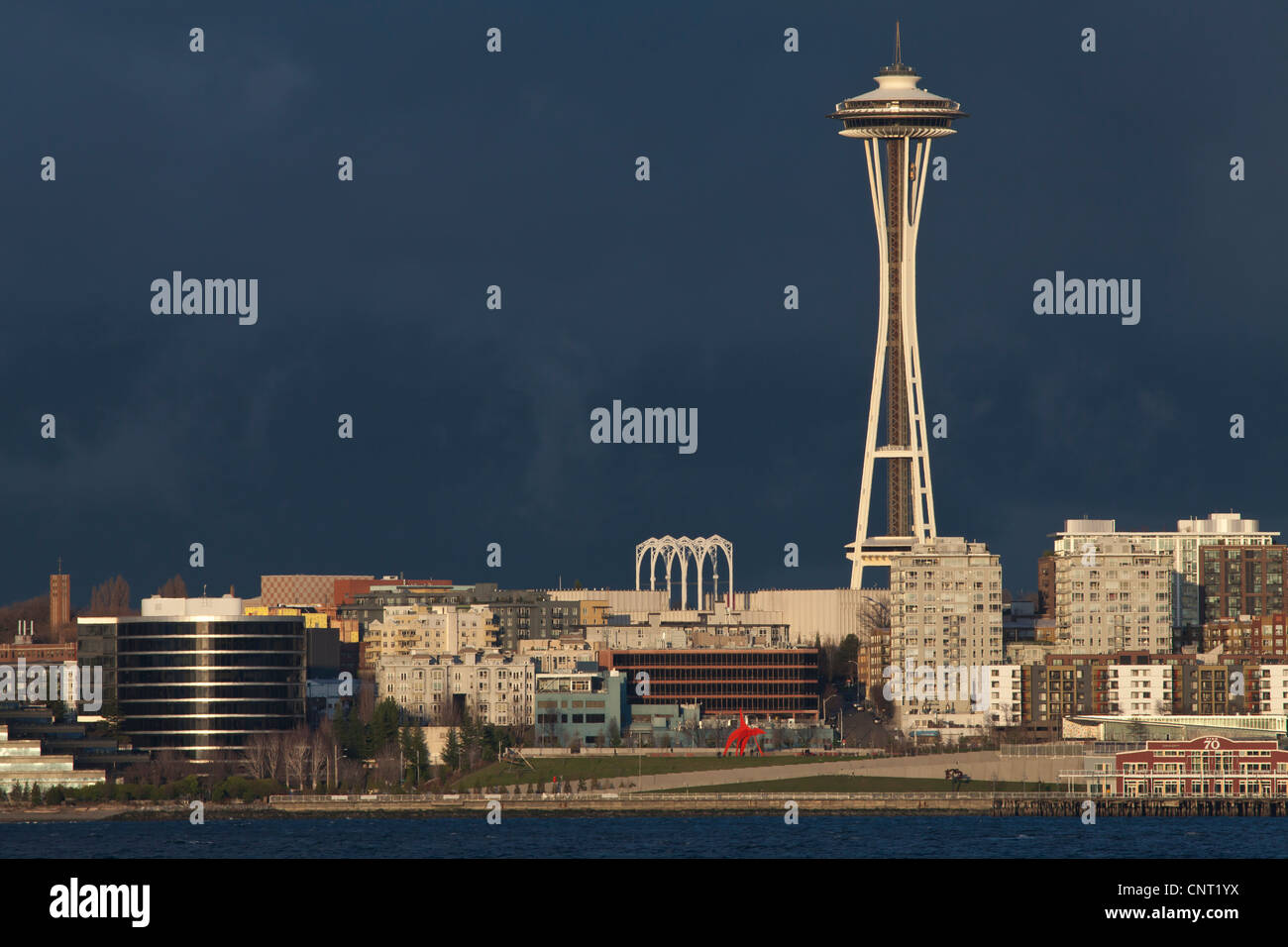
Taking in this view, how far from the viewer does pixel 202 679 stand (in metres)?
162

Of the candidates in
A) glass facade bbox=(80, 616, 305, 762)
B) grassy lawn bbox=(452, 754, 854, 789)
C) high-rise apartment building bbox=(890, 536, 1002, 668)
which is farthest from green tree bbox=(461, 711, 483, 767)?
high-rise apartment building bbox=(890, 536, 1002, 668)

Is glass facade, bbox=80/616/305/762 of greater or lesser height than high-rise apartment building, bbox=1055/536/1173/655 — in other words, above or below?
below

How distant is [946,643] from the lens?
634 ft

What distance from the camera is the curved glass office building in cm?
16112

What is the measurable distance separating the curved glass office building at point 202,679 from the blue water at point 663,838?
47.8 ft

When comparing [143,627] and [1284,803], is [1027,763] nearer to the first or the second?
[1284,803]

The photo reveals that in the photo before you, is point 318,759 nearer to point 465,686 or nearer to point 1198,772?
point 465,686

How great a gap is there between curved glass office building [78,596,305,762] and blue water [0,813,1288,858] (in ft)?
47.8

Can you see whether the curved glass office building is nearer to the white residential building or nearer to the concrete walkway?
the white residential building

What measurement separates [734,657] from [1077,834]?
66.2 m

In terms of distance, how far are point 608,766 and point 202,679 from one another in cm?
2716

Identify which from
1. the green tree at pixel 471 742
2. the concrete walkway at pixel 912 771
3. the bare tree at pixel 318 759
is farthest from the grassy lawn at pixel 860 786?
the bare tree at pixel 318 759

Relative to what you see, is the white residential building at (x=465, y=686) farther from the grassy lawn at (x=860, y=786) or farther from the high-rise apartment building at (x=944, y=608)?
the high-rise apartment building at (x=944, y=608)
